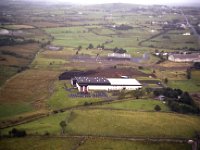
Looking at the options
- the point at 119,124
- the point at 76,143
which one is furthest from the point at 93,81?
the point at 76,143

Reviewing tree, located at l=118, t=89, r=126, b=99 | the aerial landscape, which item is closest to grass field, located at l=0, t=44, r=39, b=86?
the aerial landscape

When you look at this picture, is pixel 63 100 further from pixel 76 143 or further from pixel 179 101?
pixel 179 101

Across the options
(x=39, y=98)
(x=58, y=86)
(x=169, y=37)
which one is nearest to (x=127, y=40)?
(x=169, y=37)

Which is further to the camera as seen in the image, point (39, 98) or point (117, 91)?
point (117, 91)

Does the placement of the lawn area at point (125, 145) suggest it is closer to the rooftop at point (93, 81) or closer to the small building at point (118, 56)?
the rooftop at point (93, 81)

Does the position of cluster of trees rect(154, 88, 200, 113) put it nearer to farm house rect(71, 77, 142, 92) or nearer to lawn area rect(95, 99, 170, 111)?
lawn area rect(95, 99, 170, 111)

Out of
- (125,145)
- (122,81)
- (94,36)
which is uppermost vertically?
(94,36)

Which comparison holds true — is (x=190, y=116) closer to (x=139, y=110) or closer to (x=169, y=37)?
(x=139, y=110)
